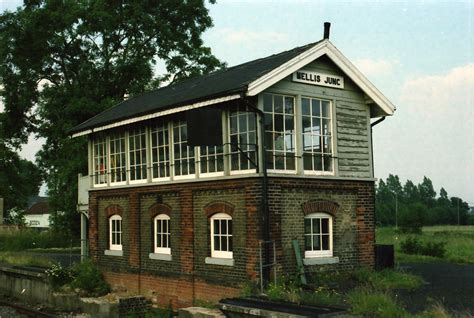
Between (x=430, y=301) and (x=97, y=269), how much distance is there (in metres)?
12.1

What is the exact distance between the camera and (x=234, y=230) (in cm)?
1418

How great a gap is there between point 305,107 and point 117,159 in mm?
7588

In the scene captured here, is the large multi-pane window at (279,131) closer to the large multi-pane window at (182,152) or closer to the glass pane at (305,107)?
the glass pane at (305,107)

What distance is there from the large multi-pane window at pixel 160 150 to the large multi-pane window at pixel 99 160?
3284 millimetres

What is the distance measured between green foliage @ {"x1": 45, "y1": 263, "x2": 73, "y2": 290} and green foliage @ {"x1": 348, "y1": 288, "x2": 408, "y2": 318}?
11579mm

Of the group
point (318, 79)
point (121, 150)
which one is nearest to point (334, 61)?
point (318, 79)

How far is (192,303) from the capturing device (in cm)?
1562

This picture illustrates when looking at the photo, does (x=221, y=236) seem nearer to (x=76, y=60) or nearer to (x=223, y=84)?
(x=223, y=84)

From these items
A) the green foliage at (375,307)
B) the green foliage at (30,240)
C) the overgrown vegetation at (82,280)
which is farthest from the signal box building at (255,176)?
the green foliage at (30,240)

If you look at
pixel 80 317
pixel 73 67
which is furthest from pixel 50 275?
pixel 73 67

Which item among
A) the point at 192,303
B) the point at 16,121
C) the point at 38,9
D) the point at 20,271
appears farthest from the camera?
the point at 16,121

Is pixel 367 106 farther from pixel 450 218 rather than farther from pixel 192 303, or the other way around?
pixel 450 218

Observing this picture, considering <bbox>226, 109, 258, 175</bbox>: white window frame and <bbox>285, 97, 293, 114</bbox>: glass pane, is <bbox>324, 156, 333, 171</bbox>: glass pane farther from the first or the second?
<bbox>226, 109, 258, 175</bbox>: white window frame

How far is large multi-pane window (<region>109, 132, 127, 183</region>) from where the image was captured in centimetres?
1917
